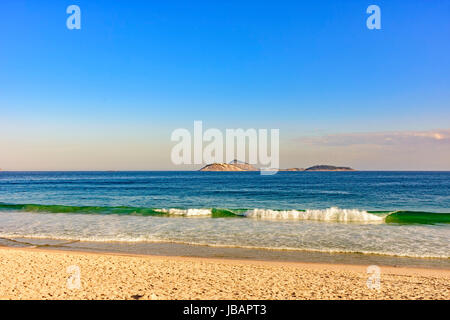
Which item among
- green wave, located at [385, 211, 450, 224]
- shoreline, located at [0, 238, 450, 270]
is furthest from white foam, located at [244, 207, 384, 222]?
shoreline, located at [0, 238, 450, 270]

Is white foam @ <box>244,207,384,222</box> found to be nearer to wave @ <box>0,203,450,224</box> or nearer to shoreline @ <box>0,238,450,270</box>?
wave @ <box>0,203,450,224</box>

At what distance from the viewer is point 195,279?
8742 mm

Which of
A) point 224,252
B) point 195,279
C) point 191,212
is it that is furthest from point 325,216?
point 195,279

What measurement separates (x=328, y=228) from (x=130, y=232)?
447 inches

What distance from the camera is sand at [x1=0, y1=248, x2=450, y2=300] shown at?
743 centimetres

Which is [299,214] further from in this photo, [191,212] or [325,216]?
[191,212]

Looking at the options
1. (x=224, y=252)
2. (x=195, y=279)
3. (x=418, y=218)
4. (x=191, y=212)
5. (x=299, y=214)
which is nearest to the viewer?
(x=195, y=279)

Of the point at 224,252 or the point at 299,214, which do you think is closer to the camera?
the point at 224,252

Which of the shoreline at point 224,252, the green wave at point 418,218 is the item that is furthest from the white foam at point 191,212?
the green wave at point 418,218

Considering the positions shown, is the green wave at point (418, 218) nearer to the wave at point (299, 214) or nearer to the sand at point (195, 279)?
the wave at point (299, 214)

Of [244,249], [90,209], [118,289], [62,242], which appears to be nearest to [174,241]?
[244,249]

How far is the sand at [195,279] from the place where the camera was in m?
7.43
